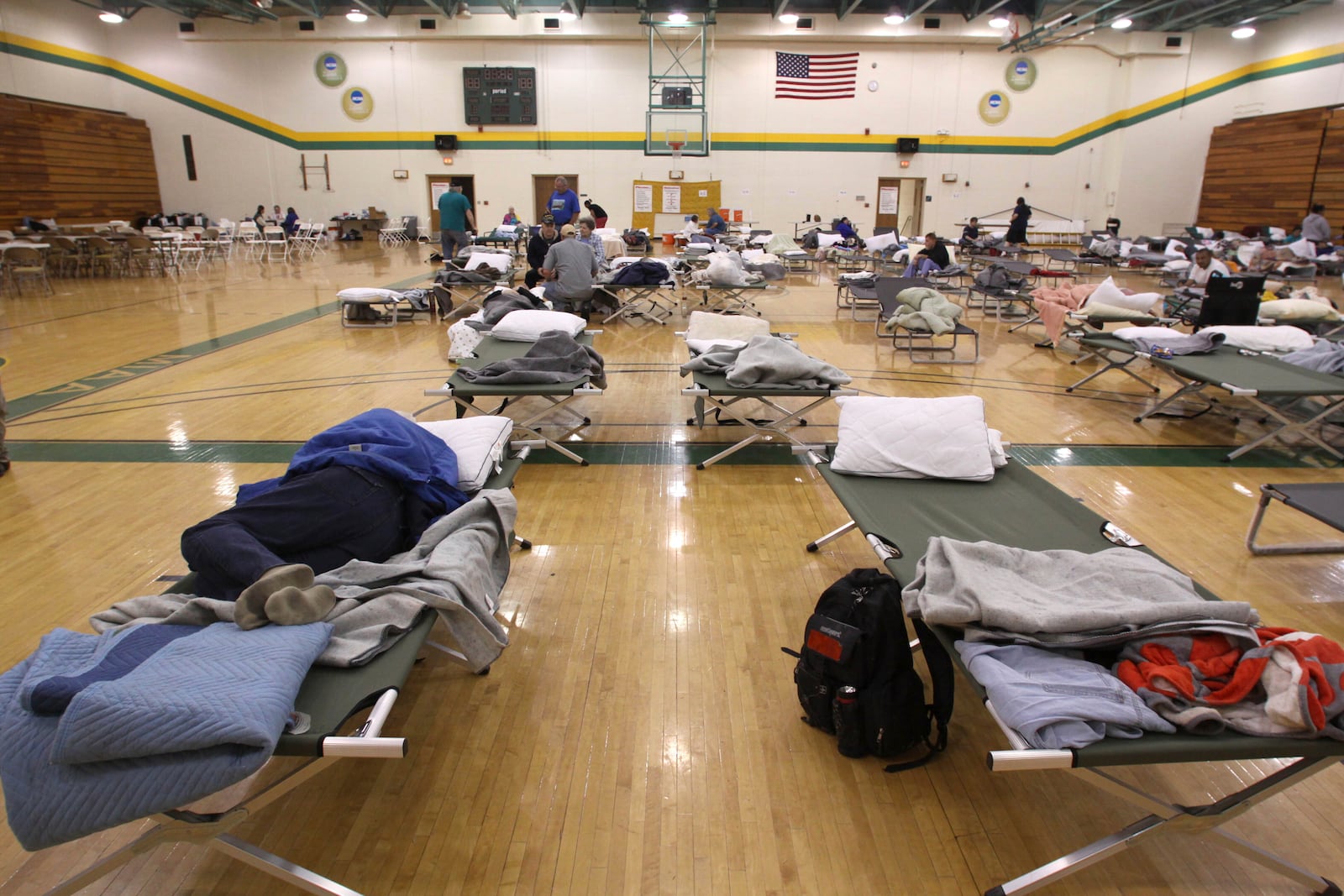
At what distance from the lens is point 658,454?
15.7 feet

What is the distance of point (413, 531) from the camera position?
2.66m

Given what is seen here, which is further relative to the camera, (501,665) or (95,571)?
(95,571)

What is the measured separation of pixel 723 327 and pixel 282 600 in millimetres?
4034

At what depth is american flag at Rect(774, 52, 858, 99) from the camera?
752 inches

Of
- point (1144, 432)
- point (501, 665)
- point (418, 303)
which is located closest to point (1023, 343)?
point (1144, 432)

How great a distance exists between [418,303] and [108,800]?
824 centimetres

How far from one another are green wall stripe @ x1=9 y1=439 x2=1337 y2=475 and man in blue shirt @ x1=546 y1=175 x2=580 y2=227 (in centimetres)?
642

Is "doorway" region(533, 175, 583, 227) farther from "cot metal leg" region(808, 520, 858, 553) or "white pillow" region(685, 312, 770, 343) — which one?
"cot metal leg" region(808, 520, 858, 553)

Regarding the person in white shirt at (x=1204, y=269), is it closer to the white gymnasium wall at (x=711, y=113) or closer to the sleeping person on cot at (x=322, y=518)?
the sleeping person on cot at (x=322, y=518)

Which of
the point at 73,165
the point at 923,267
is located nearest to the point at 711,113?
the point at 923,267

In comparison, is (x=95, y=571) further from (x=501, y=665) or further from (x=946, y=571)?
(x=946, y=571)

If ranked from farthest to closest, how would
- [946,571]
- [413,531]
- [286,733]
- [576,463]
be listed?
[576,463]
[413,531]
[946,571]
[286,733]

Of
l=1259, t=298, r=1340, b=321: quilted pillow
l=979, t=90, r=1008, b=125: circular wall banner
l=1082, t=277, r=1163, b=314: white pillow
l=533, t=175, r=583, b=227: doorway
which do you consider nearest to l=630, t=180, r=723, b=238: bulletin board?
l=533, t=175, r=583, b=227: doorway

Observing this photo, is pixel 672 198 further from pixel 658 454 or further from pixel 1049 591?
pixel 1049 591
